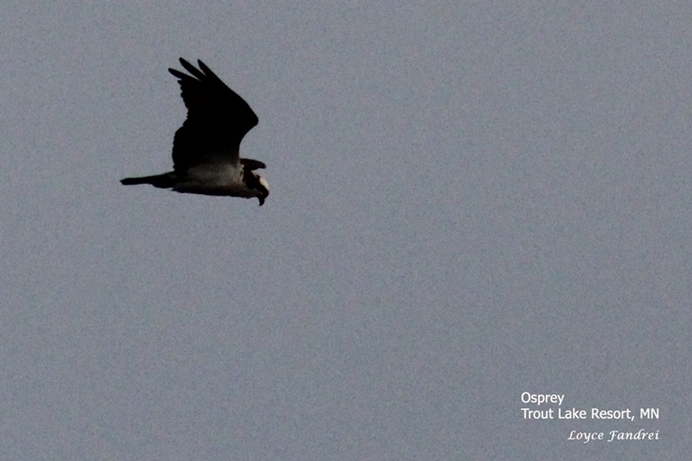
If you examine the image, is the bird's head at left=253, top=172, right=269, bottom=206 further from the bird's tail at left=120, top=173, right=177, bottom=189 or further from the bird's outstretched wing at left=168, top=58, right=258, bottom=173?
the bird's tail at left=120, top=173, right=177, bottom=189

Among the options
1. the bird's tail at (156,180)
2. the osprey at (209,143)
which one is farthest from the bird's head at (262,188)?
the bird's tail at (156,180)

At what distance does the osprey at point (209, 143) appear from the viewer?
62.1ft

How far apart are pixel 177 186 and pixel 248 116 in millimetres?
1885

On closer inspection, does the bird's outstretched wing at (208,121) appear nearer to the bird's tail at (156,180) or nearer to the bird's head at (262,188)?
the bird's tail at (156,180)

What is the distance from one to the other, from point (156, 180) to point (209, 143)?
1039 millimetres

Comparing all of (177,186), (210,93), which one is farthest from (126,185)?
(210,93)

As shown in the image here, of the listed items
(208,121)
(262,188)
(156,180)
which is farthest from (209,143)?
(262,188)

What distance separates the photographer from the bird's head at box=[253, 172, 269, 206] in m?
21.5

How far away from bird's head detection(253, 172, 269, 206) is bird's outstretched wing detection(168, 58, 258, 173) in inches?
41.3

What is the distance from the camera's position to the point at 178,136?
19984mm

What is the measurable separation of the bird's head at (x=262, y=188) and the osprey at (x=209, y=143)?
0.05 ft

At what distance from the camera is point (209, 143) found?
66.0ft

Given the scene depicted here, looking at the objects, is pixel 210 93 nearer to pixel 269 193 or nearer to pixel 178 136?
pixel 178 136

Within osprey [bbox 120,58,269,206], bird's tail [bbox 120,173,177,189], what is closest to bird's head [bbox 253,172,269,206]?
osprey [bbox 120,58,269,206]
